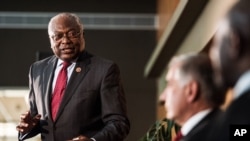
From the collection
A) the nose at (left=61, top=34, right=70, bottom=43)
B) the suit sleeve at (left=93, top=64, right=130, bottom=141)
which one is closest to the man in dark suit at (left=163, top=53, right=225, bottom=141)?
the suit sleeve at (left=93, top=64, right=130, bottom=141)

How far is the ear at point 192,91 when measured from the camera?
48.8 inches

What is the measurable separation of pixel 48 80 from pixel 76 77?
104mm

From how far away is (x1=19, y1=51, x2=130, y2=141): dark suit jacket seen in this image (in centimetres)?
207

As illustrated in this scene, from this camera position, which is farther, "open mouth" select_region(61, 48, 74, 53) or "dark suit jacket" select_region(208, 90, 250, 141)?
"open mouth" select_region(61, 48, 74, 53)

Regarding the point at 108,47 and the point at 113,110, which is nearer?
the point at 113,110

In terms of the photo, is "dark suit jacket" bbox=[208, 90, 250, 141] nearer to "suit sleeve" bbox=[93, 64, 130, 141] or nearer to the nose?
"suit sleeve" bbox=[93, 64, 130, 141]

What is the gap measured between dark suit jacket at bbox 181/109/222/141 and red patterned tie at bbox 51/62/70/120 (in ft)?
3.27

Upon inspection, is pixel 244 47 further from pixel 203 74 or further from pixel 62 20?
pixel 62 20

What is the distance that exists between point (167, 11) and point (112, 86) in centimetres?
626

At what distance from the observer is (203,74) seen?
1227mm

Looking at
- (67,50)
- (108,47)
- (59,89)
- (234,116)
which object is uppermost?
(108,47)

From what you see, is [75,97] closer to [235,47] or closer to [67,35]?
[67,35]

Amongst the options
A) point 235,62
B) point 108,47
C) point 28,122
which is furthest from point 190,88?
point 108,47

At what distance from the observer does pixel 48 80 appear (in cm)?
214
